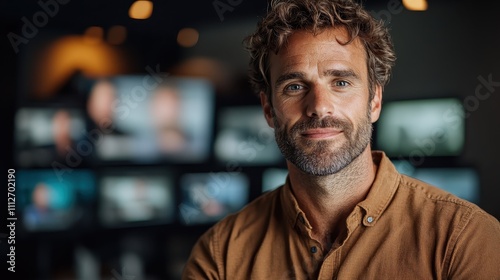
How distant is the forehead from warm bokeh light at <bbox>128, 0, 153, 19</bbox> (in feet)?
7.40

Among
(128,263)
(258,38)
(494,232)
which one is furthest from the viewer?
(128,263)

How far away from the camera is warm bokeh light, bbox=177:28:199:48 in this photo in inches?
165

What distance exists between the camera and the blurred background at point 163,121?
155 inches

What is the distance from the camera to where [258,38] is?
7.10 ft

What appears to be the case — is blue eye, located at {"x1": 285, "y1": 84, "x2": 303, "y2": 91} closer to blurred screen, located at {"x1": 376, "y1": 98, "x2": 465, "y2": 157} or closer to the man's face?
the man's face

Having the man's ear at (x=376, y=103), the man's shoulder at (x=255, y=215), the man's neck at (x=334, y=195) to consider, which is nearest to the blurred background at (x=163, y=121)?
the man's ear at (x=376, y=103)

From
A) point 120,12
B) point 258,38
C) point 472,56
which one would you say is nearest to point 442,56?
point 472,56

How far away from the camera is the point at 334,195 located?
1981 millimetres

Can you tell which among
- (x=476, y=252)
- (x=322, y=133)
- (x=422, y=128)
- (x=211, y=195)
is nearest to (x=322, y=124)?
(x=322, y=133)

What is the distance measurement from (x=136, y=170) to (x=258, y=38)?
7.38 ft

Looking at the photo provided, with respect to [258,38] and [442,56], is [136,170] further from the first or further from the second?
[258,38]

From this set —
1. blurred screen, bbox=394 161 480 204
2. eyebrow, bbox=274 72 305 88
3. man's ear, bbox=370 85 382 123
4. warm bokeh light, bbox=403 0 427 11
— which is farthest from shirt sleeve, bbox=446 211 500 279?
warm bokeh light, bbox=403 0 427 11

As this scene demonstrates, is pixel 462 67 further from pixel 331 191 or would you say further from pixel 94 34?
pixel 331 191

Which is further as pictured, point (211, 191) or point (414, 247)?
point (211, 191)
